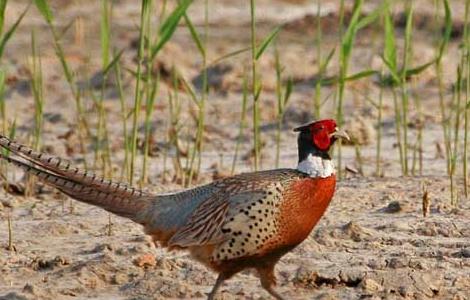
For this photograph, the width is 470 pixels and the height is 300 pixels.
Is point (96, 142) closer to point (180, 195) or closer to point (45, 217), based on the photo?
point (45, 217)

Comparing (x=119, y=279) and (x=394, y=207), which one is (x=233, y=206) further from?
(x=394, y=207)

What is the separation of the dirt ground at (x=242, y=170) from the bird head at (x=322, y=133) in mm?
635

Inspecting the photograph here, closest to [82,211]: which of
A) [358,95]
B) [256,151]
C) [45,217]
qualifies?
[45,217]

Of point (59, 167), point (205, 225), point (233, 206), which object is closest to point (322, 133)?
point (233, 206)

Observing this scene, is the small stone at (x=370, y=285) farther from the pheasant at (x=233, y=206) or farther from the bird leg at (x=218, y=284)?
the bird leg at (x=218, y=284)

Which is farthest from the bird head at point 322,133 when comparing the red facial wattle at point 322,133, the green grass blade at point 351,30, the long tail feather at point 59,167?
the green grass blade at point 351,30

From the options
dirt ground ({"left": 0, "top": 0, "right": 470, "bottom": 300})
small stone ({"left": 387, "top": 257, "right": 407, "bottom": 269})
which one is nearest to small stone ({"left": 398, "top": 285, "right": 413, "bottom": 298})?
dirt ground ({"left": 0, "top": 0, "right": 470, "bottom": 300})

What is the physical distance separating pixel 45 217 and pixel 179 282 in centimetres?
167

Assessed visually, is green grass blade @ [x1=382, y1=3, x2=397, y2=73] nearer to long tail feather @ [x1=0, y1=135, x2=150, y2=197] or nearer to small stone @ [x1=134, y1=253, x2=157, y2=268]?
small stone @ [x1=134, y1=253, x2=157, y2=268]

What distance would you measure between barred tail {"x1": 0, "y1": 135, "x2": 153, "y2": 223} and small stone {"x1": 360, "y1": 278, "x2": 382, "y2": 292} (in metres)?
1.08

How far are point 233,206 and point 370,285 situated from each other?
0.75m

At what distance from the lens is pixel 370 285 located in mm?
6988

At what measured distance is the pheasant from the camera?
674cm

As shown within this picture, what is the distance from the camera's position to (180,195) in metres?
7.20
